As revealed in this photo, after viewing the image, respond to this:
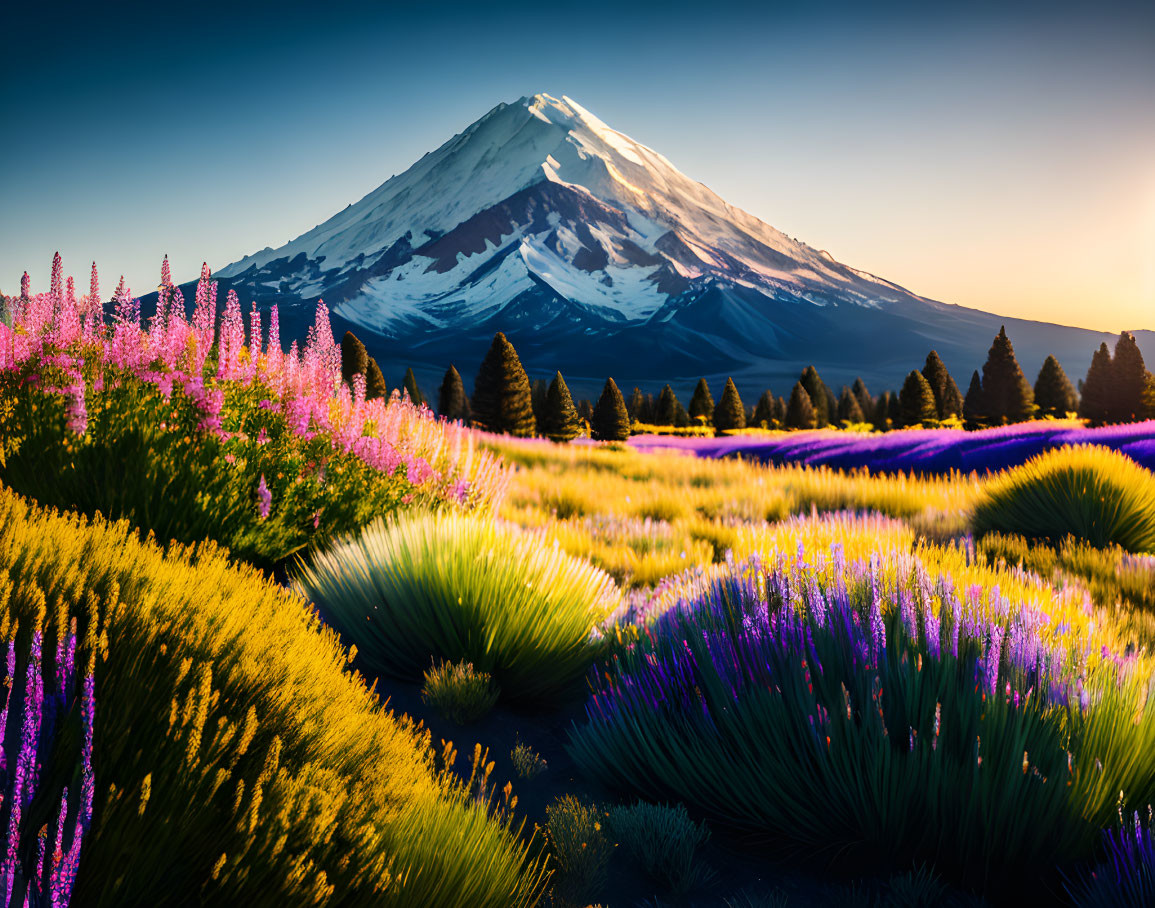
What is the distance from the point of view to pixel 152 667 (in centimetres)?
144

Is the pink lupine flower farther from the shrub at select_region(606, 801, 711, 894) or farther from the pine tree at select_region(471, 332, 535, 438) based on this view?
the pine tree at select_region(471, 332, 535, 438)

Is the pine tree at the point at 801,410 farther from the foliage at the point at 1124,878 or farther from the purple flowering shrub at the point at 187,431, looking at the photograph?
the foliage at the point at 1124,878

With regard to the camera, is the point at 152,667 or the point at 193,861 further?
the point at 152,667

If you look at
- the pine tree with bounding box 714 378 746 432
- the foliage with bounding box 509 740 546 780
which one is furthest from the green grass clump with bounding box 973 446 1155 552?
the pine tree with bounding box 714 378 746 432

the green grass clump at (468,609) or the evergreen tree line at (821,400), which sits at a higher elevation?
the evergreen tree line at (821,400)

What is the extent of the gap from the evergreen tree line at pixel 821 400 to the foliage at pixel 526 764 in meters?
23.8

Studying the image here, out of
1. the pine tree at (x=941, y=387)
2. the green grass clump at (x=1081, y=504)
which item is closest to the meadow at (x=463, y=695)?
the green grass clump at (x=1081, y=504)

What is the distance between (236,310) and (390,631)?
2.61 metres

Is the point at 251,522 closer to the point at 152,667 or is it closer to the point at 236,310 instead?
the point at 236,310

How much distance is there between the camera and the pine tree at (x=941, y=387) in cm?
5000

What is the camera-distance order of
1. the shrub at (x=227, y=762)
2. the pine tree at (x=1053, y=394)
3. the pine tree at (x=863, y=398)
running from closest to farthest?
the shrub at (x=227, y=762) < the pine tree at (x=1053, y=394) < the pine tree at (x=863, y=398)

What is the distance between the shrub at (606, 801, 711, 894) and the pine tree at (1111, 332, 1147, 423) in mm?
45907

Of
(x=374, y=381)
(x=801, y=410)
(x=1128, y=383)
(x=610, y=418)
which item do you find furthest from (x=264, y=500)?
(x=801, y=410)

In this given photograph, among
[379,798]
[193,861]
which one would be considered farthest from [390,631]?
[193,861]
